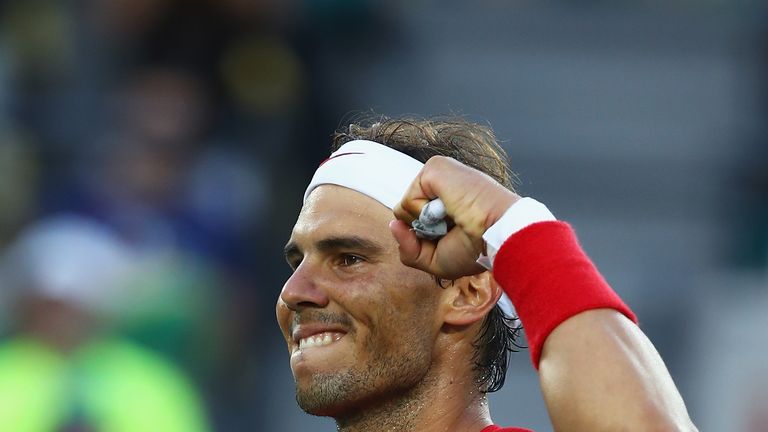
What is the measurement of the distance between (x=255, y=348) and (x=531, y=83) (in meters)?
2.80

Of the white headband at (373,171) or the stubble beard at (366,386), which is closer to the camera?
the stubble beard at (366,386)

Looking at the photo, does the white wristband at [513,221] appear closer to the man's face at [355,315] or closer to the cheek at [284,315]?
the man's face at [355,315]

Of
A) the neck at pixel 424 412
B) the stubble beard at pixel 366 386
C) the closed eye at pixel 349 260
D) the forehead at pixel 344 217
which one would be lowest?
the neck at pixel 424 412

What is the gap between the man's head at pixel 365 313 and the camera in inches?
134

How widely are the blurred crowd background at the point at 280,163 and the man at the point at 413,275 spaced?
230 cm

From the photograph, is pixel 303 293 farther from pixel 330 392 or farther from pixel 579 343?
pixel 579 343

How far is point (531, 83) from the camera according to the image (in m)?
8.92

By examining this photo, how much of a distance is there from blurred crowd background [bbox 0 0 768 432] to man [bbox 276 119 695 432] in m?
2.30

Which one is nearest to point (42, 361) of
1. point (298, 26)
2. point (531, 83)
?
point (298, 26)

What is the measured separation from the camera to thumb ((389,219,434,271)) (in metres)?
2.85

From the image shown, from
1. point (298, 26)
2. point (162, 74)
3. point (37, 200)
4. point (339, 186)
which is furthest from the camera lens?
point (298, 26)

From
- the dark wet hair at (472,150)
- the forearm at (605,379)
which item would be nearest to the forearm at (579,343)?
the forearm at (605,379)

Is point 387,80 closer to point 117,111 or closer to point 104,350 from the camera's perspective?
point 117,111

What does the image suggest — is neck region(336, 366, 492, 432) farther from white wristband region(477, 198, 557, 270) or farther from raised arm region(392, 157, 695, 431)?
white wristband region(477, 198, 557, 270)
